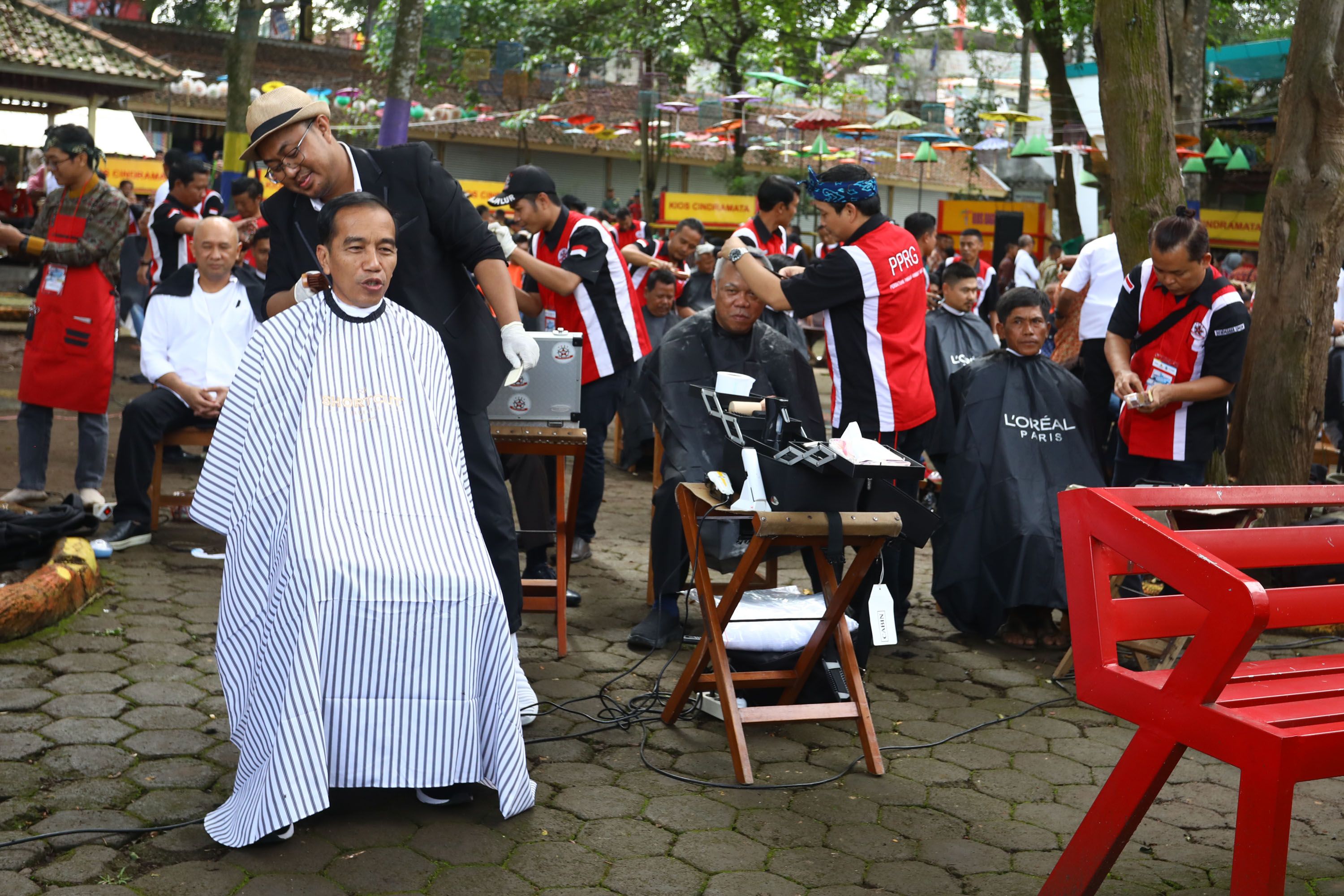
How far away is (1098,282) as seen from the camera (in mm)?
6664

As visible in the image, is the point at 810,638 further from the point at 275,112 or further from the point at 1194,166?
the point at 1194,166

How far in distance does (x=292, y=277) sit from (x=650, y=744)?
1756 mm

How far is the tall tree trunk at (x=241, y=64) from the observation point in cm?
1323

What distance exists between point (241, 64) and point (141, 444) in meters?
9.11

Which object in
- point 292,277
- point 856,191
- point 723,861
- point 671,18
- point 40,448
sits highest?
point 671,18

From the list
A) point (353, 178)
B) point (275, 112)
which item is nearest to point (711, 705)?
point (353, 178)

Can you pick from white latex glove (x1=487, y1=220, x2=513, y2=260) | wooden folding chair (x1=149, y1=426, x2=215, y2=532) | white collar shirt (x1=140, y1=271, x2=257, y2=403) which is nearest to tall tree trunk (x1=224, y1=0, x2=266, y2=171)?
white collar shirt (x1=140, y1=271, x2=257, y2=403)

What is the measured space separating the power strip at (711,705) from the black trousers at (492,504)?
A: 26.5 inches

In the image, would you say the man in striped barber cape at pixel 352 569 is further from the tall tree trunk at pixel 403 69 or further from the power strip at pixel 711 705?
the tall tree trunk at pixel 403 69

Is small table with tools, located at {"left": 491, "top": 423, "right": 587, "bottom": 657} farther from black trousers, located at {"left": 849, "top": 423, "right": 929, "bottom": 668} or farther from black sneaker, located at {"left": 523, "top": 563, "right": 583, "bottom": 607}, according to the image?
black trousers, located at {"left": 849, "top": 423, "right": 929, "bottom": 668}

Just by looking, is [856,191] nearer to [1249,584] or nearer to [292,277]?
[292,277]

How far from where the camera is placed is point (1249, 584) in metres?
2.35

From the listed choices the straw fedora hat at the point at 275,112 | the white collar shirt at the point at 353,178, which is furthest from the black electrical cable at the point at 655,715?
the straw fedora hat at the point at 275,112

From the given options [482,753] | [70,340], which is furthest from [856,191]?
[70,340]
